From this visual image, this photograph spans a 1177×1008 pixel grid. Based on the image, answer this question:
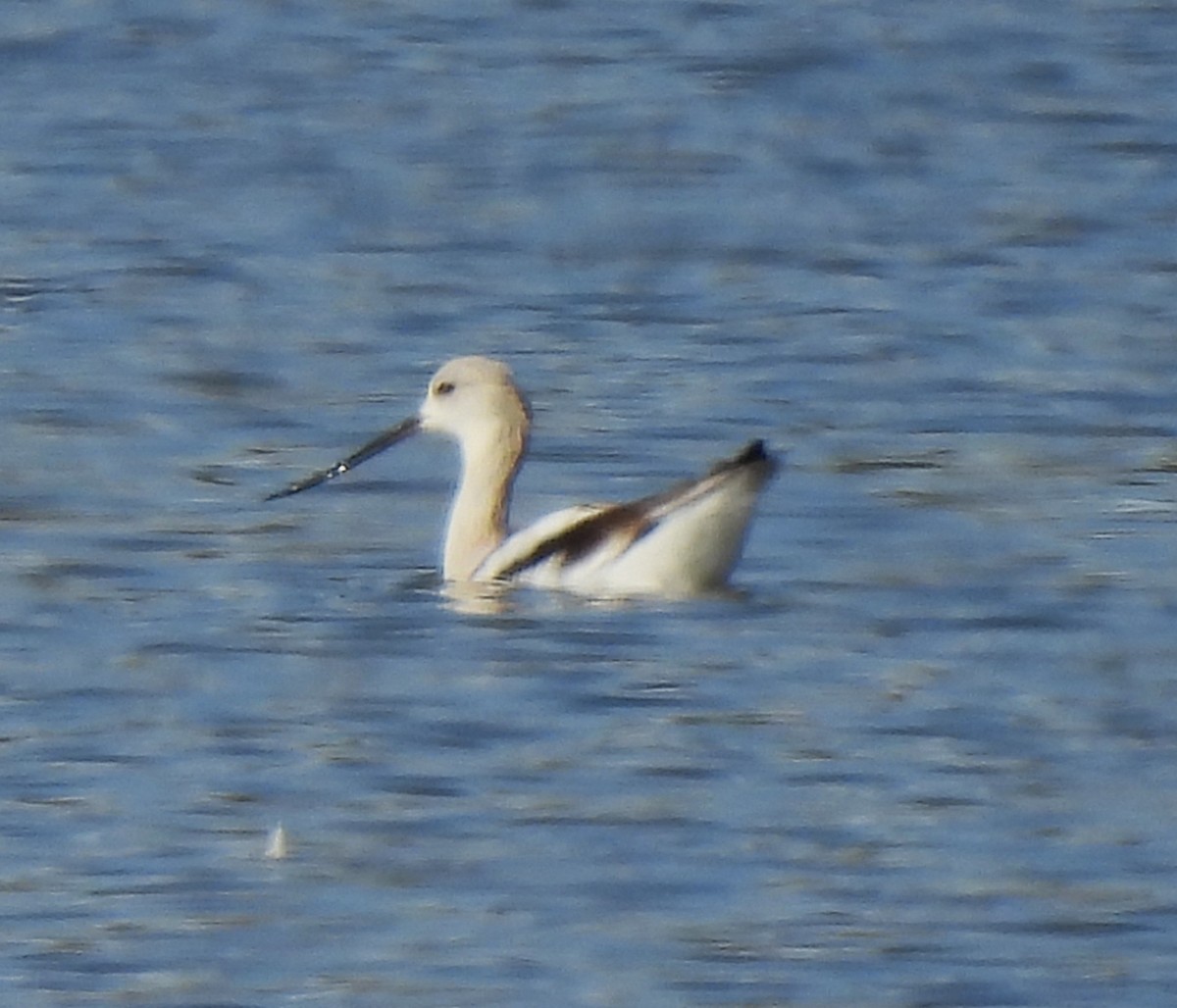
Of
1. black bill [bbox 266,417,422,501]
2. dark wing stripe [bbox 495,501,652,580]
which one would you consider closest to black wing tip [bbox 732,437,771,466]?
dark wing stripe [bbox 495,501,652,580]

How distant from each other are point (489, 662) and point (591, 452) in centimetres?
265

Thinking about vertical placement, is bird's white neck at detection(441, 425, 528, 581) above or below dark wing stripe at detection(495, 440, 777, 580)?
below

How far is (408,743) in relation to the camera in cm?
919

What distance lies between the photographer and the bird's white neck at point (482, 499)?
1140 centimetres

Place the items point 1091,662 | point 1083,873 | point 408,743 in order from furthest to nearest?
point 1091,662 < point 408,743 < point 1083,873

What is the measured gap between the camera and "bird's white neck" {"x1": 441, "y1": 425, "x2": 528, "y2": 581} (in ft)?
37.4

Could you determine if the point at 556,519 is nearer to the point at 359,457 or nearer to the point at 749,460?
the point at 749,460

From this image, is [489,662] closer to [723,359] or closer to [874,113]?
[723,359]

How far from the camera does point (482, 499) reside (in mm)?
11688

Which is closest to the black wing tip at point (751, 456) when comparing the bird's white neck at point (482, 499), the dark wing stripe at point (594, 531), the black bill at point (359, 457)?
the dark wing stripe at point (594, 531)

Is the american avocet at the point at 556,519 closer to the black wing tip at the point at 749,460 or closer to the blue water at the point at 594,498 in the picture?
the black wing tip at the point at 749,460

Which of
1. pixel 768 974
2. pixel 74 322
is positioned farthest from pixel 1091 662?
pixel 74 322

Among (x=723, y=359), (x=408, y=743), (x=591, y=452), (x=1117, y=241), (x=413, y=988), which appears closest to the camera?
(x=413, y=988)

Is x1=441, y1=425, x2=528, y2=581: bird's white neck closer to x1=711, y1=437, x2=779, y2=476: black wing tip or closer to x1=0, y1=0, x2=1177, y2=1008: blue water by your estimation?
x1=0, y1=0, x2=1177, y2=1008: blue water
